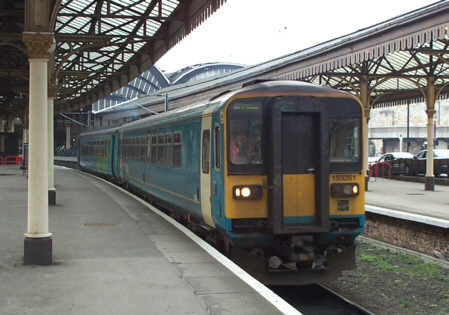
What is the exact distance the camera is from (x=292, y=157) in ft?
30.6

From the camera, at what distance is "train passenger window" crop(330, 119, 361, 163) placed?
9617mm

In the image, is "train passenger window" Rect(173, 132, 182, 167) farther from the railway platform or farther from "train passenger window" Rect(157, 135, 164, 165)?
"train passenger window" Rect(157, 135, 164, 165)

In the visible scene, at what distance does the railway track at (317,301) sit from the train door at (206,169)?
1672 mm

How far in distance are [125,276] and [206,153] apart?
2.95 meters

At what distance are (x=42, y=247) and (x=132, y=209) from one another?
7845 mm

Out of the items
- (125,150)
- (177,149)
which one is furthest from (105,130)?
(177,149)

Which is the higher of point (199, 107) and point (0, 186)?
point (199, 107)

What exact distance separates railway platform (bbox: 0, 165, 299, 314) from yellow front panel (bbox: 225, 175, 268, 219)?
0.73 metres

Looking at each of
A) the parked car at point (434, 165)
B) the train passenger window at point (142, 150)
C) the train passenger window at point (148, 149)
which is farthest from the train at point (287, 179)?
the parked car at point (434, 165)

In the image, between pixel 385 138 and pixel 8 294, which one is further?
pixel 385 138

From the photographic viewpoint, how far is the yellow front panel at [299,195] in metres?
9.26

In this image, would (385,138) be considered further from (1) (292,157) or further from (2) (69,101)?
(1) (292,157)

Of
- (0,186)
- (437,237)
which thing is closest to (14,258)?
(437,237)

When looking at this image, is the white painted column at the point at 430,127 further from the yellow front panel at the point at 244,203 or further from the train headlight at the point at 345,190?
the yellow front panel at the point at 244,203
